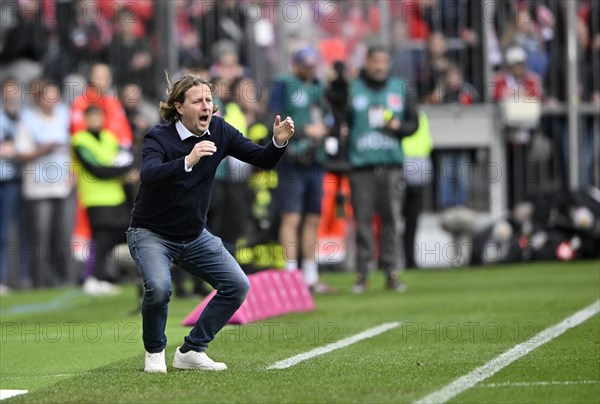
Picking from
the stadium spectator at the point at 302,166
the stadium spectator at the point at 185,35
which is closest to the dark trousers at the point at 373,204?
the stadium spectator at the point at 302,166

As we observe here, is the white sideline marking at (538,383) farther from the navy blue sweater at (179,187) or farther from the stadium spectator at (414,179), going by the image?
the stadium spectator at (414,179)

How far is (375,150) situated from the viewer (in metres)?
15.8

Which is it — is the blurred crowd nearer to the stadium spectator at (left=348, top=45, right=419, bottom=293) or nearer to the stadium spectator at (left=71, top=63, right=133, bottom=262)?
the stadium spectator at (left=71, top=63, right=133, bottom=262)

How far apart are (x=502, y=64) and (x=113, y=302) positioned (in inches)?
309

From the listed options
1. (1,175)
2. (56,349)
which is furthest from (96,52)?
(56,349)

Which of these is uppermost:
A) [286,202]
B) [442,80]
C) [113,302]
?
[442,80]

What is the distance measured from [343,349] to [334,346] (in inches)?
9.5

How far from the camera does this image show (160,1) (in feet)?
67.4

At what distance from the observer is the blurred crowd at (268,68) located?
18.6 m

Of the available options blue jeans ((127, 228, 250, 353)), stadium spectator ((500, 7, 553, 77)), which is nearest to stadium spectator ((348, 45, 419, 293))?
stadium spectator ((500, 7, 553, 77))

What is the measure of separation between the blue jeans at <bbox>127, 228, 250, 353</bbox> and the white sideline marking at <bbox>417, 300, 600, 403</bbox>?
5.47ft

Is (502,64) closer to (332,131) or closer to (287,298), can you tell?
(332,131)

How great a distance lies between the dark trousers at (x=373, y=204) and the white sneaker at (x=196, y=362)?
693 cm

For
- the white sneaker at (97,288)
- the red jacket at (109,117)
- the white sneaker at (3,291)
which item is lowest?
the white sneaker at (3,291)
